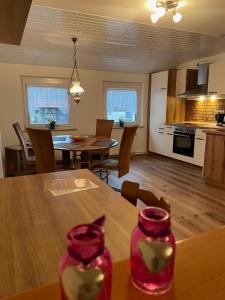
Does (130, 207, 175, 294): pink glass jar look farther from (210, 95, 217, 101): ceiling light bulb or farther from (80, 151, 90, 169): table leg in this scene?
(210, 95, 217, 101): ceiling light bulb

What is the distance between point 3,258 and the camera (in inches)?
28.5

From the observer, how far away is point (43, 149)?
2904 mm

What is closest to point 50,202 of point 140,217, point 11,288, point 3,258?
point 3,258

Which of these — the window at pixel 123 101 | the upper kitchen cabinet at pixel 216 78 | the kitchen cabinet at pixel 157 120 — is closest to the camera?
the upper kitchen cabinet at pixel 216 78

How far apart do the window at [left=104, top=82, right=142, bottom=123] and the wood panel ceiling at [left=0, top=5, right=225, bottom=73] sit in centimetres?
48

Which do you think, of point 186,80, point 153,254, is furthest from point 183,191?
point 153,254

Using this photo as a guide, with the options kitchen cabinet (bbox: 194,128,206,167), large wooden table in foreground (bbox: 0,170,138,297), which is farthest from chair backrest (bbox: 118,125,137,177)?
kitchen cabinet (bbox: 194,128,206,167)

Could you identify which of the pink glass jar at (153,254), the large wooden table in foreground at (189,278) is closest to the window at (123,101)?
the large wooden table in foreground at (189,278)

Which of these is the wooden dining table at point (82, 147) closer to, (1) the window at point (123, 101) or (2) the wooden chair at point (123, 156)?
(2) the wooden chair at point (123, 156)

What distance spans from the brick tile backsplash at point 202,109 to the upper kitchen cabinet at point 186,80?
43 centimetres

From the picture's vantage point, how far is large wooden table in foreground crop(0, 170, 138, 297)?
67 cm

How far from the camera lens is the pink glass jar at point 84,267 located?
0.41 metres

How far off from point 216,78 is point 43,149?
11.7ft

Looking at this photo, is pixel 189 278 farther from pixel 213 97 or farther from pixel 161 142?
pixel 161 142
